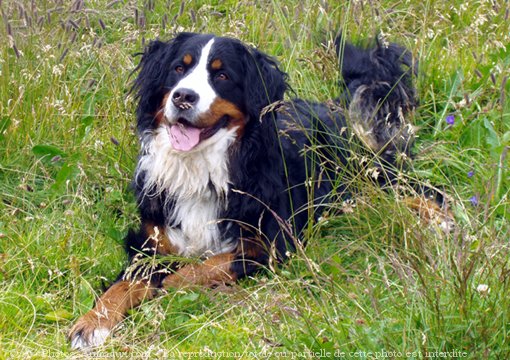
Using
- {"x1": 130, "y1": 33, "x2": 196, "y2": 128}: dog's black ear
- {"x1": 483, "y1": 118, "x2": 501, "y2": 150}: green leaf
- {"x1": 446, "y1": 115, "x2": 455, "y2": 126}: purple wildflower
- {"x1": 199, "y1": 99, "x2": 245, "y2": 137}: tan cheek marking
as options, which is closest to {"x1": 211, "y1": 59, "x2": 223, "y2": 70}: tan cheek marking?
{"x1": 199, "y1": 99, "x2": 245, "y2": 137}: tan cheek marking

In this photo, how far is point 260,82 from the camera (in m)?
3.90

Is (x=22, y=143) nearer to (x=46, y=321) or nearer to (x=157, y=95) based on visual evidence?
(x=157, y=95)

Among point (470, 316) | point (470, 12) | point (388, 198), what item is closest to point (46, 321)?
Result: point (388, 198)

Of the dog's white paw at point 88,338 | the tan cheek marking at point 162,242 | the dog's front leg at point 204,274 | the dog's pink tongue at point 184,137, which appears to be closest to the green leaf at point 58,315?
the dog's white paw at point 88,338

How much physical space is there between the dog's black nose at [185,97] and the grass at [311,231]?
2.01 feet

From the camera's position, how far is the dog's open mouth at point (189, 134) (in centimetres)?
372

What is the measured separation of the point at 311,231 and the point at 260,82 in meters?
0.72

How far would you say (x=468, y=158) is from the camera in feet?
14.2

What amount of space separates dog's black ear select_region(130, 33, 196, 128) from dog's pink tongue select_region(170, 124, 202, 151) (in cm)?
18

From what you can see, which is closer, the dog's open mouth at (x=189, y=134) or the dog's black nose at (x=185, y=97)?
the dog's black nose at (x=185, y=97)

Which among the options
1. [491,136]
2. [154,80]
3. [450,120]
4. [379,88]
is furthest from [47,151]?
[491,136]

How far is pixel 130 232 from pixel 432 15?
8.24 ft

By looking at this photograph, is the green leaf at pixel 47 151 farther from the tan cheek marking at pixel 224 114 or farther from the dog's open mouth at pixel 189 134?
the tan cheek marking at pixel 224 114

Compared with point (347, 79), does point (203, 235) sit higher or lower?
lower
